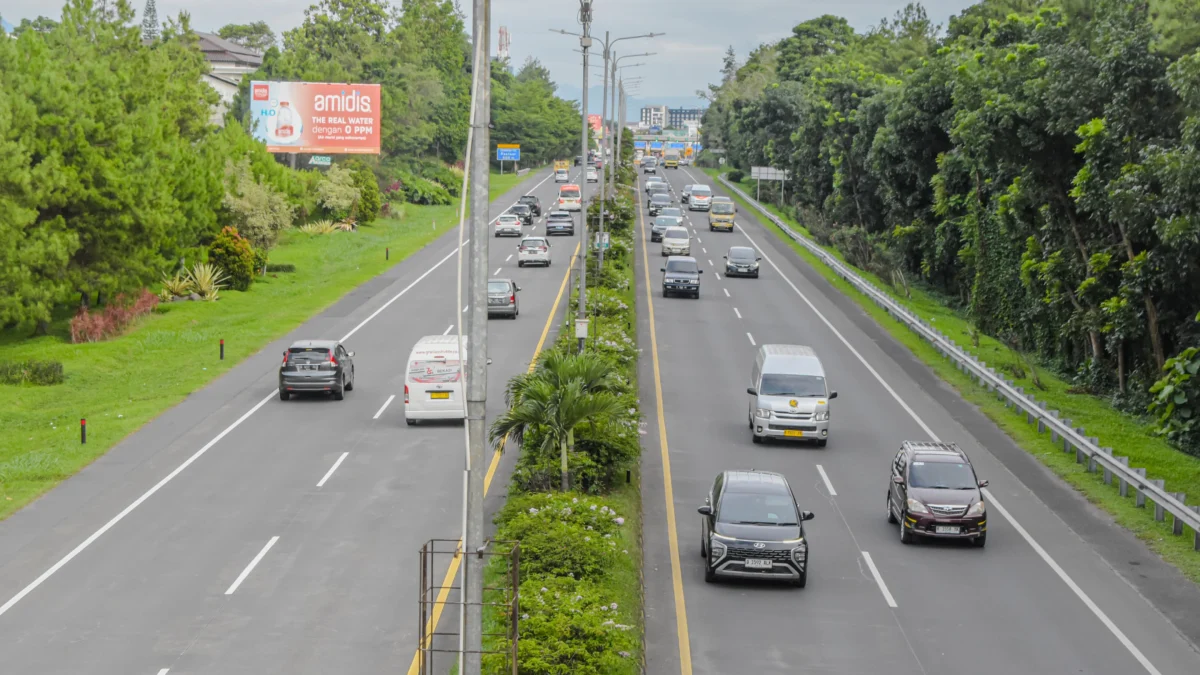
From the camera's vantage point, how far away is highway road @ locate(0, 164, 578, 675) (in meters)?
17.6

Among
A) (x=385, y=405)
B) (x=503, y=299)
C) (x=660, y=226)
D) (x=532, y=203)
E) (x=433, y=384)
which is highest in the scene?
Result: (x=532, y=203)

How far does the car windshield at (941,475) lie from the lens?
2347 centimetres

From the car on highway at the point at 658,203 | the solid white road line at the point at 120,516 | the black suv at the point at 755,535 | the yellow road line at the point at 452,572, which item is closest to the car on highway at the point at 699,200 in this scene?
the car on highway at the point at 658,203

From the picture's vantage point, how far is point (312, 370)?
34281mm

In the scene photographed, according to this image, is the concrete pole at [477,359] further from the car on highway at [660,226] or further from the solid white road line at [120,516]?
the car on highway at [660,226]

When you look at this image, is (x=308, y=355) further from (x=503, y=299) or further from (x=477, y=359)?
(x=477, y=359)

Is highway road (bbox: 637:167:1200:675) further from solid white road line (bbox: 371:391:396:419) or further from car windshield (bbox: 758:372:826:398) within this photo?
solid white road line (bbox: 371:391:396:419)

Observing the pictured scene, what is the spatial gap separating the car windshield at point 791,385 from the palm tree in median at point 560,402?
7697 mm

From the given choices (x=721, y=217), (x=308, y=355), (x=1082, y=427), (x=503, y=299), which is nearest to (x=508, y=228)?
(x=721, y=217)

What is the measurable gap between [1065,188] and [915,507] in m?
20.9

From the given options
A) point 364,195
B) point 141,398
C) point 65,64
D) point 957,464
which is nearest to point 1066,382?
point 957,464

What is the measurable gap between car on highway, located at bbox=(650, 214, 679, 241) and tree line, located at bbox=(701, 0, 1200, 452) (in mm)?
10370

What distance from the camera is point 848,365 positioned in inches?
1610

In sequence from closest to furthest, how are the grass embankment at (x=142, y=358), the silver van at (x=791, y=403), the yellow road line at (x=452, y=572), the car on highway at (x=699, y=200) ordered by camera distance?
the yellow road line at (x=452, y=572) → the grass embankment at (x=142, y=358) → the silver van at (x=791, y=403) → the car on highway at (x=699, y=200)
